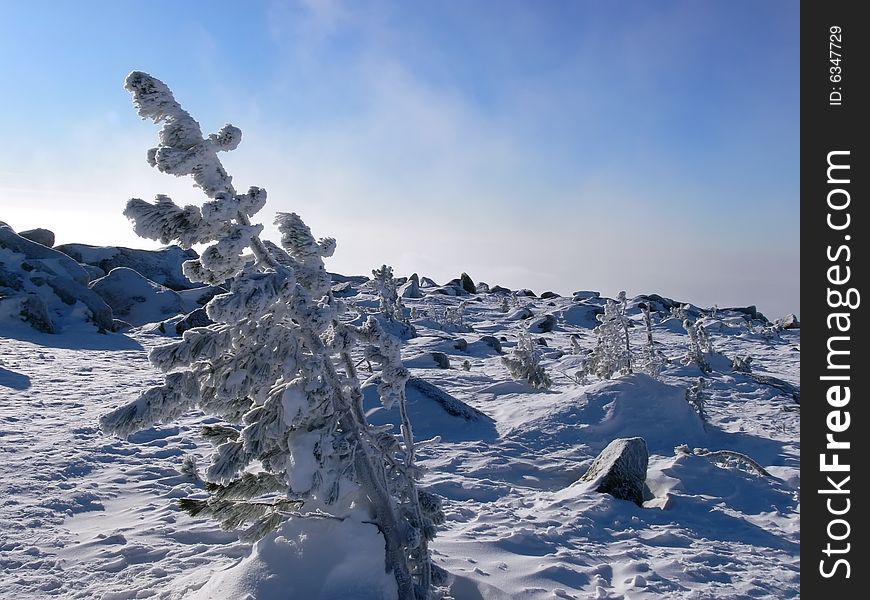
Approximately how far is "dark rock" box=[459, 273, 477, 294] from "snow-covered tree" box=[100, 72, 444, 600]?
47.4 metres

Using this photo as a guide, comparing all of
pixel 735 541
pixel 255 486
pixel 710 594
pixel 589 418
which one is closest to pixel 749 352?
pixel 589 418

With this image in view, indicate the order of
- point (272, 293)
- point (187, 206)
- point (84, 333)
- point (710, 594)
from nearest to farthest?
1. point (272, 293)
2. point (187, 206)
3. point (710, 594)
4. point (84, 333)

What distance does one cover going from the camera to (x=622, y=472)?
25.4 feet

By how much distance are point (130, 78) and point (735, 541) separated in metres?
7.33

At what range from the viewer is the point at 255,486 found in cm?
454

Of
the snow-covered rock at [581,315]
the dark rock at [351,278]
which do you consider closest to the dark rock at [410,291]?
the snow-covered rock at [581,315]

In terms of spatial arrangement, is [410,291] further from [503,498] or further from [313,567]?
[313,567]

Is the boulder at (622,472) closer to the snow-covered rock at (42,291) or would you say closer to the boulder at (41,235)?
the snow-covered rock at (42,291)

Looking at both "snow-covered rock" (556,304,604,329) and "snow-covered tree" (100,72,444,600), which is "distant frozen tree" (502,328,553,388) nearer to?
"snow-covered tree" (100,72,444,600)

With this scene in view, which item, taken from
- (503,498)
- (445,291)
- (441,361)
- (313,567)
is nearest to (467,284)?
(445,291)

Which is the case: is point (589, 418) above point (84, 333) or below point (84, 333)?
below

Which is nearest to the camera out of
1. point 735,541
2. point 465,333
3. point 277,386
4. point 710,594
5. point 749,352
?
point 277,386

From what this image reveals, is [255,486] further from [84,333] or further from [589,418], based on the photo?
[84,333]

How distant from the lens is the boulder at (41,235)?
32.2 meters
